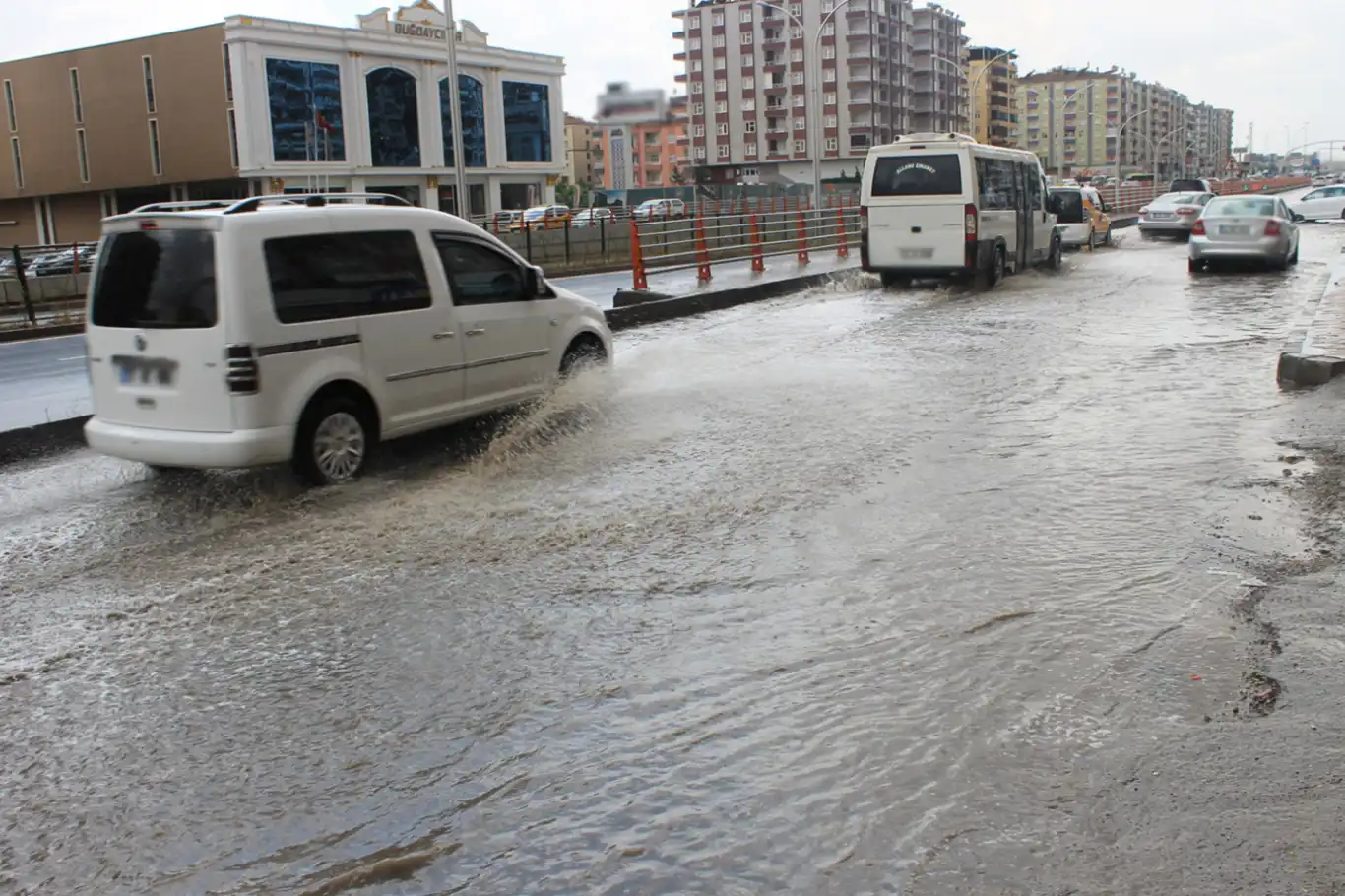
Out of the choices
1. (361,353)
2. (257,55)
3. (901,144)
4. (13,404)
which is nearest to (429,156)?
(257,55)

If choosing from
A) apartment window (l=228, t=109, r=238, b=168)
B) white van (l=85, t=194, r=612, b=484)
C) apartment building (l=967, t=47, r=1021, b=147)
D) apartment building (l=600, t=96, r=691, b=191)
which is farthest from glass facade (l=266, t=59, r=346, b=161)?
apartment building (l=967, t=47, r=1021, b=147)

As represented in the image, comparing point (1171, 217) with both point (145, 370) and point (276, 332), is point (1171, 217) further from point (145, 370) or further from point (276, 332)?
point (145, 370)

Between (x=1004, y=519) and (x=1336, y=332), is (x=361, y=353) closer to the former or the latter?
(x=1004, y=519)

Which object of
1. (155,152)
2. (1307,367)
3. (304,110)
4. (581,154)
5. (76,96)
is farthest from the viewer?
(581,154)

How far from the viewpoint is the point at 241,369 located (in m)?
7.23

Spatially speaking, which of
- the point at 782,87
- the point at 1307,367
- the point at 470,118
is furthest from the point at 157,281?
the point at 782,87

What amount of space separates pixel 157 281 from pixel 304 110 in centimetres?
6377

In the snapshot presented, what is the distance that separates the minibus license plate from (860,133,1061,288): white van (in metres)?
14.6

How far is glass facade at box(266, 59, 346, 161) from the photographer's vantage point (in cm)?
6588

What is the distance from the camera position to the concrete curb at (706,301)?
56.6 feet

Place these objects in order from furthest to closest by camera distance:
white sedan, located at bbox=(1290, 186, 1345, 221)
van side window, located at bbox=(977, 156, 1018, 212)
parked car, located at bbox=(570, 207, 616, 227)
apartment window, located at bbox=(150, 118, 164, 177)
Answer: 1. apartment window, located at bbox=(150, 118, 164, 177)
2. white sedan, located at bbox=(1290, 186, 1345, 221)
3. parked car, located at bbox=(570, 207, 616, 227)
4. van side window, located at bbox=(977, 156, 1018, 212)

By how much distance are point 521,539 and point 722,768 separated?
289cm

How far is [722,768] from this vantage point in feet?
13.0

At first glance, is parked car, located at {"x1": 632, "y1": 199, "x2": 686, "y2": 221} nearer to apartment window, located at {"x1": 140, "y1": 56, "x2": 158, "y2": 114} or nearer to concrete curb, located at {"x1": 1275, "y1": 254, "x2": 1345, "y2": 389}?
apartment window, located at {"x1": 140, "y1": 56, "x2": 158, "y2": 114}
